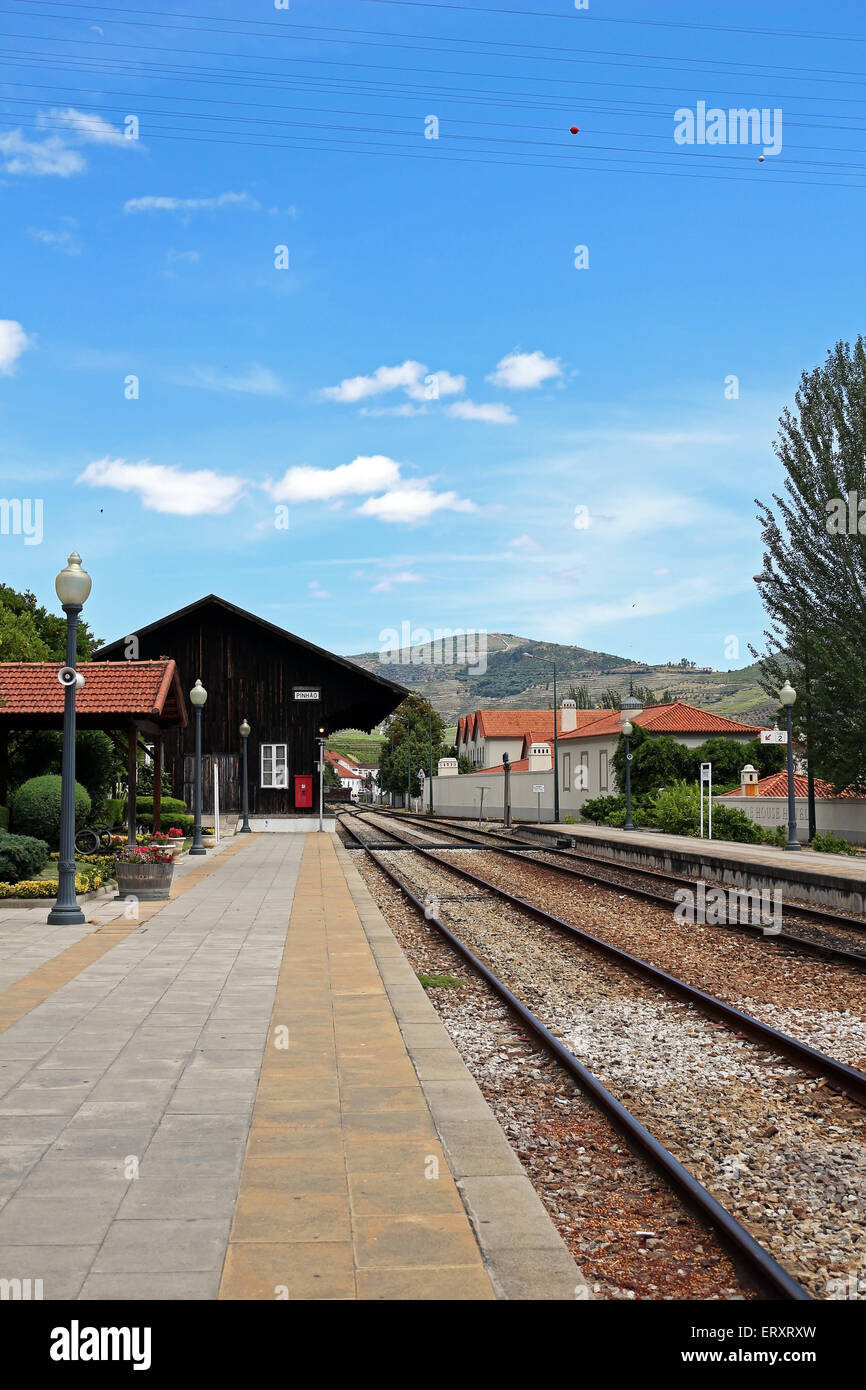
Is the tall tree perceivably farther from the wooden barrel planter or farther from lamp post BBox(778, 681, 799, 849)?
the wooden barrel planter

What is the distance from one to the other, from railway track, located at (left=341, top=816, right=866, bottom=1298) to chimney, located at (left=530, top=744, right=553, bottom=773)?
64.3 metres

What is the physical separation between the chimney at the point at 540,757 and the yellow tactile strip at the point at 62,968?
64.3 meters

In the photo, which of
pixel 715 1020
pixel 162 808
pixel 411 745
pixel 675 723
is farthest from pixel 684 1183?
pixel 411 745

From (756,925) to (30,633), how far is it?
27914 millimetres

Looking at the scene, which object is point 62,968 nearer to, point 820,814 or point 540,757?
point 820,814

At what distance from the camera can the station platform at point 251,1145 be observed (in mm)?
3982

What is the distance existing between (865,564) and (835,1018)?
2365cm

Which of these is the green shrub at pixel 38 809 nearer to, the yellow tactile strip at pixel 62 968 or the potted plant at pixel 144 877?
the potted plant at pixel 144 877

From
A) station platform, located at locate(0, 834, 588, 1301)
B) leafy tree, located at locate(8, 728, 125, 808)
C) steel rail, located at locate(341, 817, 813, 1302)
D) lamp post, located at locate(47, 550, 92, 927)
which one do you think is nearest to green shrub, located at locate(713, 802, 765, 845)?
leafy tree, located at locate(8, 728, 125, 808)

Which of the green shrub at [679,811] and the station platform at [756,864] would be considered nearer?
the station platform at [756,864]

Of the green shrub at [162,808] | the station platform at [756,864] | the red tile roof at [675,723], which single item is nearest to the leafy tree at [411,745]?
the red tile roof at [675,723]

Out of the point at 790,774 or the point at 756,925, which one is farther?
the point at 790,774

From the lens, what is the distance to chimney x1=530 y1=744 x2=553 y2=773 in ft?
264

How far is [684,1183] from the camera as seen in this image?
16.9 ft
